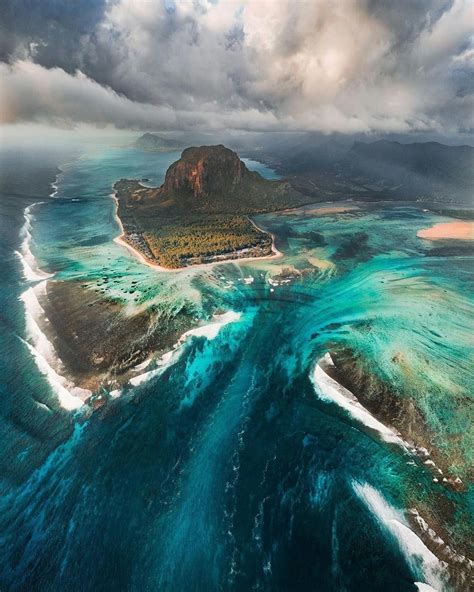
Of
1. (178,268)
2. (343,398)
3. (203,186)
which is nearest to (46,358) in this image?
(178,268)

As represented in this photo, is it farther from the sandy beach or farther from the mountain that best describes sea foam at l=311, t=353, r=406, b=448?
the mountain

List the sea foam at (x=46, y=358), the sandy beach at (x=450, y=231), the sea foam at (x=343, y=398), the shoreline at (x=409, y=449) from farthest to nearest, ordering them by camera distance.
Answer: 1. the sandy beach at (x=450, y=231)
2. the sea foam at (x=46, y=358)
3. the sea foam at (x=343, y=398)
4. the shoreline at (x=409, y=449)

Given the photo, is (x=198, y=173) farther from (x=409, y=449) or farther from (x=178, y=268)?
(x=409, y=449)

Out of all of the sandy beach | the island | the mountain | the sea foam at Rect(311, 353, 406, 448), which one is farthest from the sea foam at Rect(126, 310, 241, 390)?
the sandy beach

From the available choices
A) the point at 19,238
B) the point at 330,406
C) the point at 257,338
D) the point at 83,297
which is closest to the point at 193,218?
the point at 19,238

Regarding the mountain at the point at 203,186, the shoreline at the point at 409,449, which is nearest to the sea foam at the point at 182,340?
the shoreline at the point at 409,449

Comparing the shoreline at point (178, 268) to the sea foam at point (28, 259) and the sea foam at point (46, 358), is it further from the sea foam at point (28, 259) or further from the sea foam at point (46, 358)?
the sea foam at point (46, 358)
